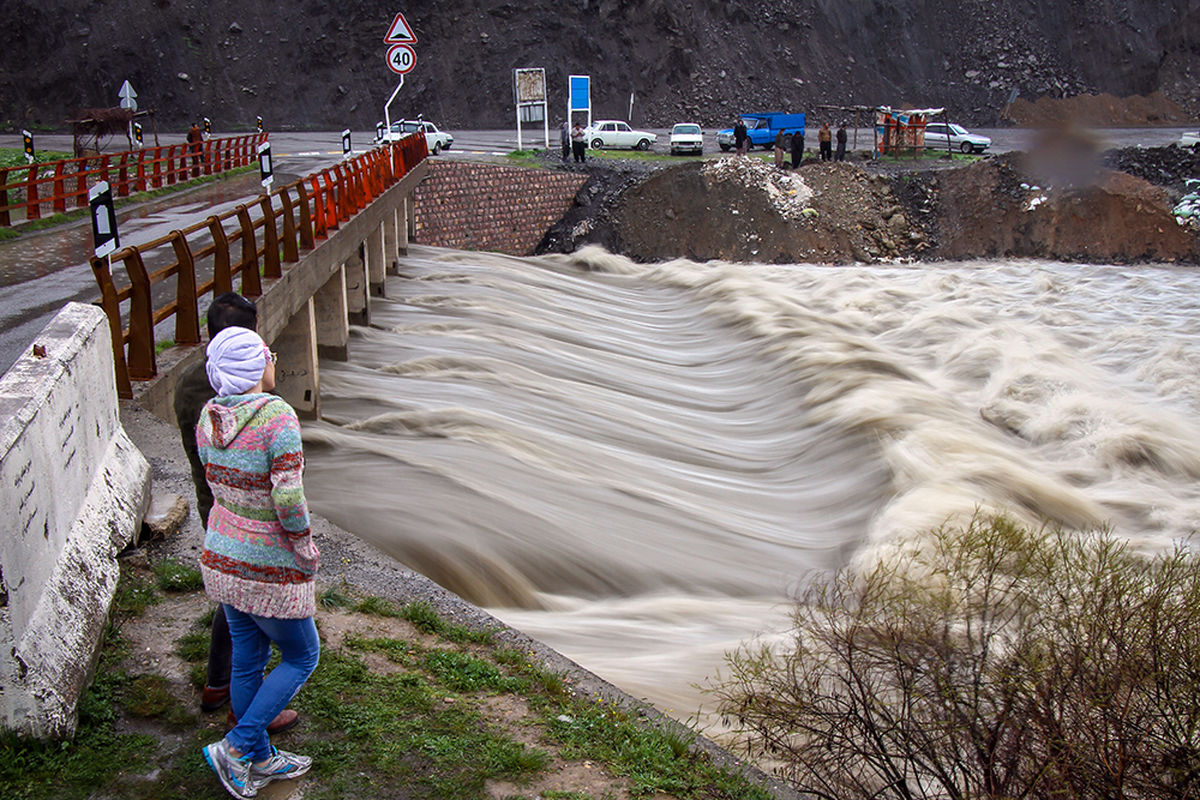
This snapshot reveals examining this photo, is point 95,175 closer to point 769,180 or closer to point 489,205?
point 489,205

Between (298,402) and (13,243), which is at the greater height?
(13,243)

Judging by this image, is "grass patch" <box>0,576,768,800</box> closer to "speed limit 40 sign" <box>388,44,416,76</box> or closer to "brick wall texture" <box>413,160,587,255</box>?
"speed limit 40 sign" <box>388,44,416,76</box>

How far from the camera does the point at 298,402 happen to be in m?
13.2

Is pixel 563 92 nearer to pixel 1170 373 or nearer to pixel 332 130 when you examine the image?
pixel 332 130

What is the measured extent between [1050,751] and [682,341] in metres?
17.1

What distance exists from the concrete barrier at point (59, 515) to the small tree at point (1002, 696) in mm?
3163

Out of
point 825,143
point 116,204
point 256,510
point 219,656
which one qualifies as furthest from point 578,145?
point 256,510

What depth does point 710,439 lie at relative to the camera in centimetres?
1438

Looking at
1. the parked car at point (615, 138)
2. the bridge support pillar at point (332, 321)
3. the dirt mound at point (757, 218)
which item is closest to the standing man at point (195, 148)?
the dirt mound at point (757, 218)

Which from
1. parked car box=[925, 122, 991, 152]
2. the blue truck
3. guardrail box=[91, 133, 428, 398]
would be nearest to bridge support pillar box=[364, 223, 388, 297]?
guardrail box=[91, 133, 428, 398]

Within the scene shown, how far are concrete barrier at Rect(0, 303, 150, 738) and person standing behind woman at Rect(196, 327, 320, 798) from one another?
2.34ft

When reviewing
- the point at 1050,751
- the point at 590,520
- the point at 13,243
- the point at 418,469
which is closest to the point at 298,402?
the point at 418,469

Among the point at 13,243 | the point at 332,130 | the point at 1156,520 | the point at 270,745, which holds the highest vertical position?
the point at 332,130

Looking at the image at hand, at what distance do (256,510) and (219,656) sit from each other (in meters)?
0.99
